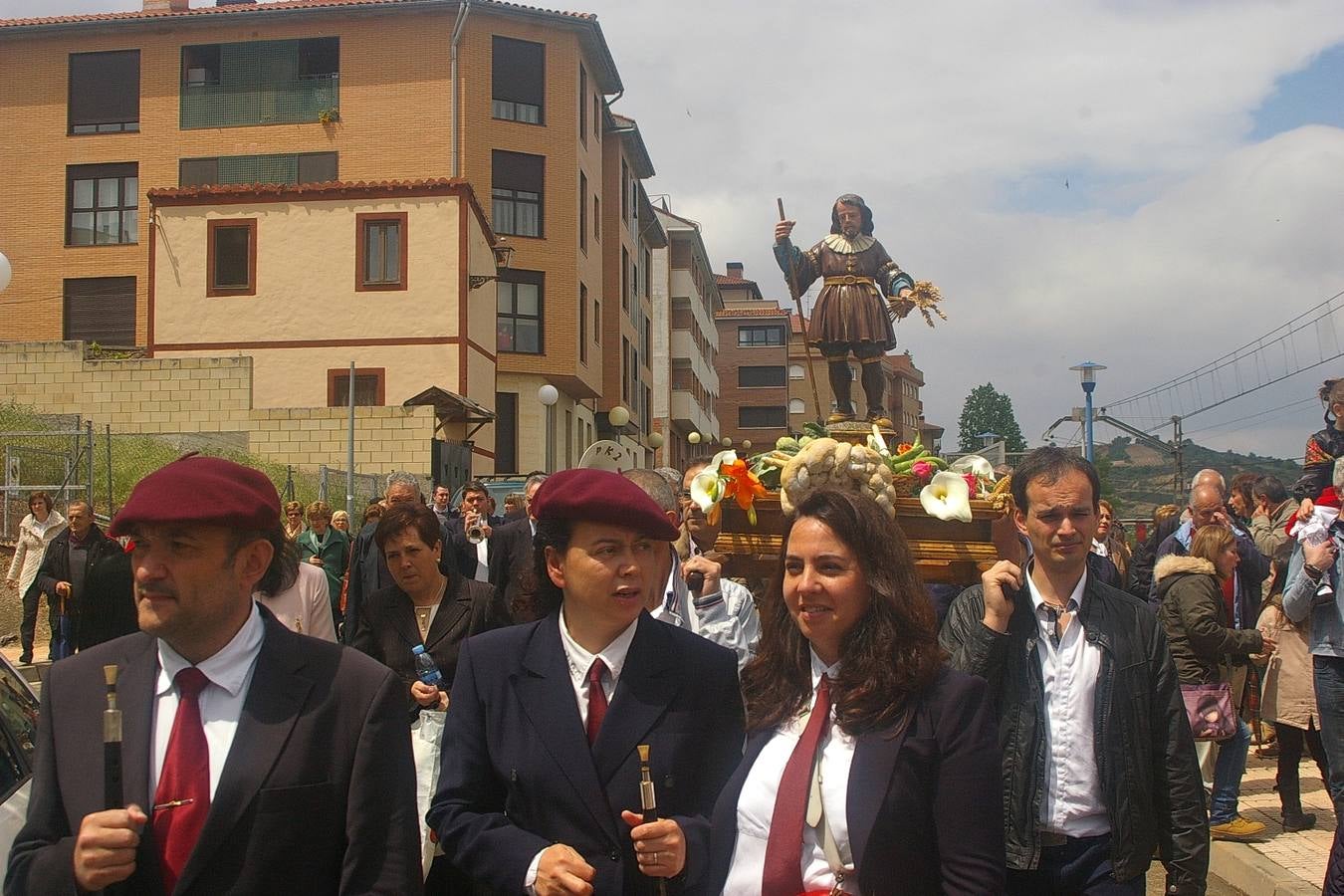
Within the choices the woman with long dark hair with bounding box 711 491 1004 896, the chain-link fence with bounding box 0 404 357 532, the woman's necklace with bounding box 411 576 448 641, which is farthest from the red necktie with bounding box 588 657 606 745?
the chain-link fence with bounding box 0 404 357 532

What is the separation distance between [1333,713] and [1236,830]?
237 centimetres

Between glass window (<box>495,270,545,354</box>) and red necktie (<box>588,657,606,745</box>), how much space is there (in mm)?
29939

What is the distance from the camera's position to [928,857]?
9.37ft

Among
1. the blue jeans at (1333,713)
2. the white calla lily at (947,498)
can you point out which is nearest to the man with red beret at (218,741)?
the white calla lily at (947,498)

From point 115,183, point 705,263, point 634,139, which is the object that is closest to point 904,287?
point 115,183

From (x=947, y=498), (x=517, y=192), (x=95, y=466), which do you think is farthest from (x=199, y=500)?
(x=517, y=192)

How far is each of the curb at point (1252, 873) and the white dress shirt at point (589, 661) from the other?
14.3 feet

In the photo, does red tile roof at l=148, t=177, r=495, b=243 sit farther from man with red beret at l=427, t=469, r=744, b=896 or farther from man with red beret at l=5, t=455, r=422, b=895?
man with red beret at l=5, t=455, r=422, b=895

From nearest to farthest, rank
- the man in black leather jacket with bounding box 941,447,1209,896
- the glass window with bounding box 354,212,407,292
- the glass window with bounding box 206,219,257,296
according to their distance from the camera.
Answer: the man in black leather jacket with bounding box 941,447,1209,896, the glass window with bounding box 354,212,407,292, the glass window with bounding box 206,219,257,296

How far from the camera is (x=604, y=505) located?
3.29 meters

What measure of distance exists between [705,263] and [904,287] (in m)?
52.0

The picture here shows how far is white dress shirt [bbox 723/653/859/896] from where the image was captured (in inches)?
113

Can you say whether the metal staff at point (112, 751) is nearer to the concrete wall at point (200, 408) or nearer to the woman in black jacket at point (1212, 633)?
the woman in black jacket at point (1212, 633)

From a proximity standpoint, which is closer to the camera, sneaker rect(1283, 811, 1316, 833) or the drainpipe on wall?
sneaker rect(1283, 811, 1316, 833)
